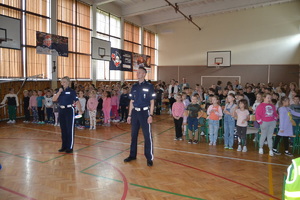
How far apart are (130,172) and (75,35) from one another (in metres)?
11.4

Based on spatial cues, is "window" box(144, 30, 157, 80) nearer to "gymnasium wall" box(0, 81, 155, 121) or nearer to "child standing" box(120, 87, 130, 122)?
"gymnasium wall" box(0, 81, 155, 121)

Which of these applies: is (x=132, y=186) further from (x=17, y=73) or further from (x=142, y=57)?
(x=142, y=57)

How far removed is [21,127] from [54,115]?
4.59 ft

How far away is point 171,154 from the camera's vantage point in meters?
6.08

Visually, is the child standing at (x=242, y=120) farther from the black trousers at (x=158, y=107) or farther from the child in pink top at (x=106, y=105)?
the black trousers at (x=158, y=107)

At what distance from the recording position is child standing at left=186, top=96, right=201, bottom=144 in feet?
23.5

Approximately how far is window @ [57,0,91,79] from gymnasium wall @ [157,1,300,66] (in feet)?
33.8

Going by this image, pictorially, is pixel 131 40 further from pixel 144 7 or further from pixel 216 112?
pixel 216 112

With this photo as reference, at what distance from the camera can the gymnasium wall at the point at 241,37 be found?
19.7 m

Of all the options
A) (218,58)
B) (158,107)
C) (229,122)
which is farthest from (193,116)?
(218,58)

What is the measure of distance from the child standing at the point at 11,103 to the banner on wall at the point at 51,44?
2.43 meters

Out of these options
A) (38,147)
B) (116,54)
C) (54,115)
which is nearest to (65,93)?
(38,147)

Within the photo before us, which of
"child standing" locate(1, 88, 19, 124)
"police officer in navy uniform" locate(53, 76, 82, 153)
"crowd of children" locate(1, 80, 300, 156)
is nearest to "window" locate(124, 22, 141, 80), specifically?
"crowd of children" locate(1, 80, 300, 156)

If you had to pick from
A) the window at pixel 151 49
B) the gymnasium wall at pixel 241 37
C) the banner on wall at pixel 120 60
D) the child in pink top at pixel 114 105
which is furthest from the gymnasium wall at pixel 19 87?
the gymnasium wall at pixel 241 37
